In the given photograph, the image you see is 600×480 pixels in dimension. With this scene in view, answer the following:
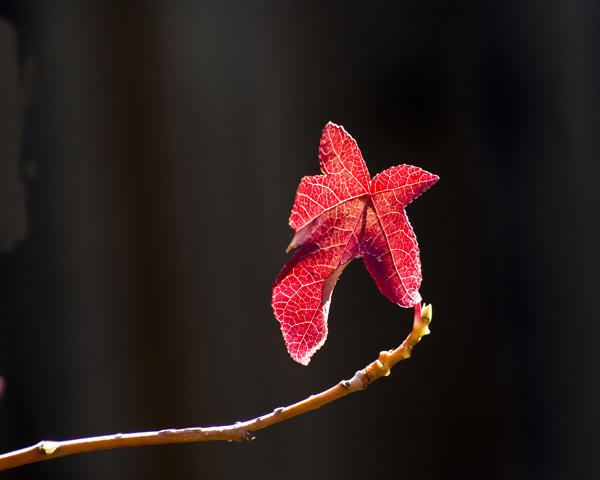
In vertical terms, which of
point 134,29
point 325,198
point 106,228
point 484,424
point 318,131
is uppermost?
point 134,29

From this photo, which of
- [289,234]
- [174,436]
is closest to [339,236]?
[174,436]

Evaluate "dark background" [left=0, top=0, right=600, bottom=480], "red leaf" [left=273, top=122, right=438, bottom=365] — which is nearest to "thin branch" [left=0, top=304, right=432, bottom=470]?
"red leaf" [left=273, top=122, right=438, bottom=365]

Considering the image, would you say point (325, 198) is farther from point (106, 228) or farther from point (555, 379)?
point (555, 379)

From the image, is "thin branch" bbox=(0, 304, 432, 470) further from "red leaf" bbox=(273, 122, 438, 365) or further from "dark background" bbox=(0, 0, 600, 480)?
"dark background" bbox=(0, 0, 600, 480)

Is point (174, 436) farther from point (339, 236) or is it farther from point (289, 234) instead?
point (289, 234)

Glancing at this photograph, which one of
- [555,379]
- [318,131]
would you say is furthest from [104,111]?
[555,379]

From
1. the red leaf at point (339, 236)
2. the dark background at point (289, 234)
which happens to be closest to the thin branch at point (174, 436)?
the red leaf at point (339, 236)

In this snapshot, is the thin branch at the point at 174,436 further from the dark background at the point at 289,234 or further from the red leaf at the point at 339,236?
the dark background at the point at 289,234
